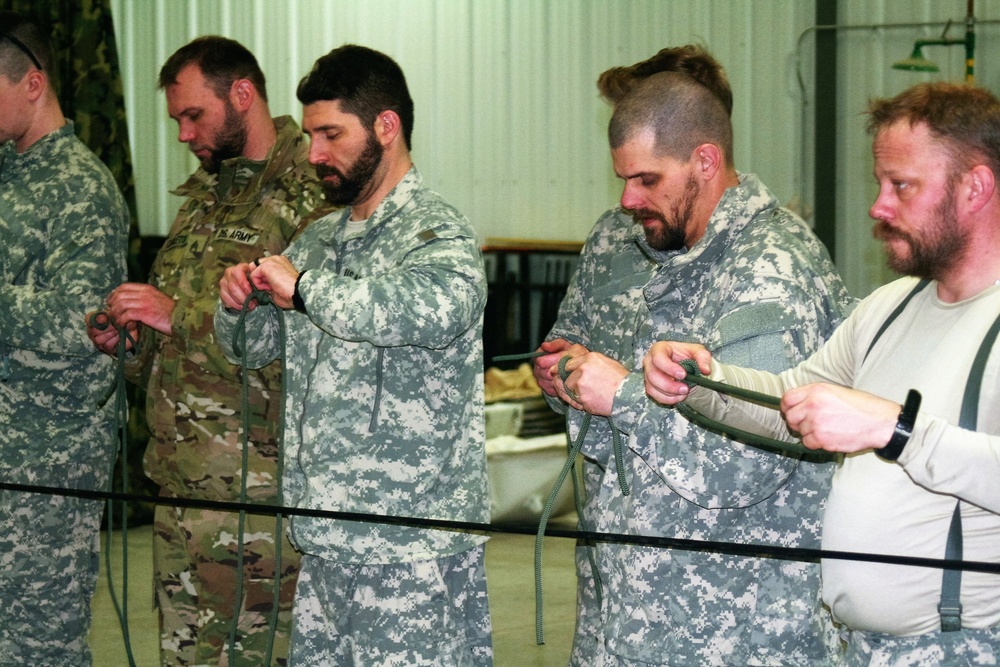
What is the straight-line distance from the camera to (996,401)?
5.55ft

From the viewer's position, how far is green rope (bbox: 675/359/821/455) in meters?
1.85

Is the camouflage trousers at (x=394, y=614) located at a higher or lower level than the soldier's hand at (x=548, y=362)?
lower

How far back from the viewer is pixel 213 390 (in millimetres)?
3104

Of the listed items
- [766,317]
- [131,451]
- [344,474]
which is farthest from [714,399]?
[131,451]

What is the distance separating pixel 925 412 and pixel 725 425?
14.4 inches

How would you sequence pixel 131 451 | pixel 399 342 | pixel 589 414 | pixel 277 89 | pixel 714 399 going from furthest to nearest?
pixel 277 89, pixel 131 451, pixel 399 342, pixel 589 414, pixel 714 399

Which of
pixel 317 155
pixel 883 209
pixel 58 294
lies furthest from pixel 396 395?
pixel 58 294

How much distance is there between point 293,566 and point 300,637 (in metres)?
0.47

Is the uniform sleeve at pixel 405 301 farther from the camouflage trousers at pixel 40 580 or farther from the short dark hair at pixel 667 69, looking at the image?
the camouflage trousers at pixel 40 580

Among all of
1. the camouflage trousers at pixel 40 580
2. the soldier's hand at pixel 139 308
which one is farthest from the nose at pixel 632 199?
the camouflage trousers at pixel 40 580

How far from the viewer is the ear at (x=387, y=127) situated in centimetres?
272

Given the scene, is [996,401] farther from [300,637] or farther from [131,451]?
[131,451]

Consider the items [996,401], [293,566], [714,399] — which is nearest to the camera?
[996,401]

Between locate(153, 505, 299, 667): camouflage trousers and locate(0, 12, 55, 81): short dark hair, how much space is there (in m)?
1.27
